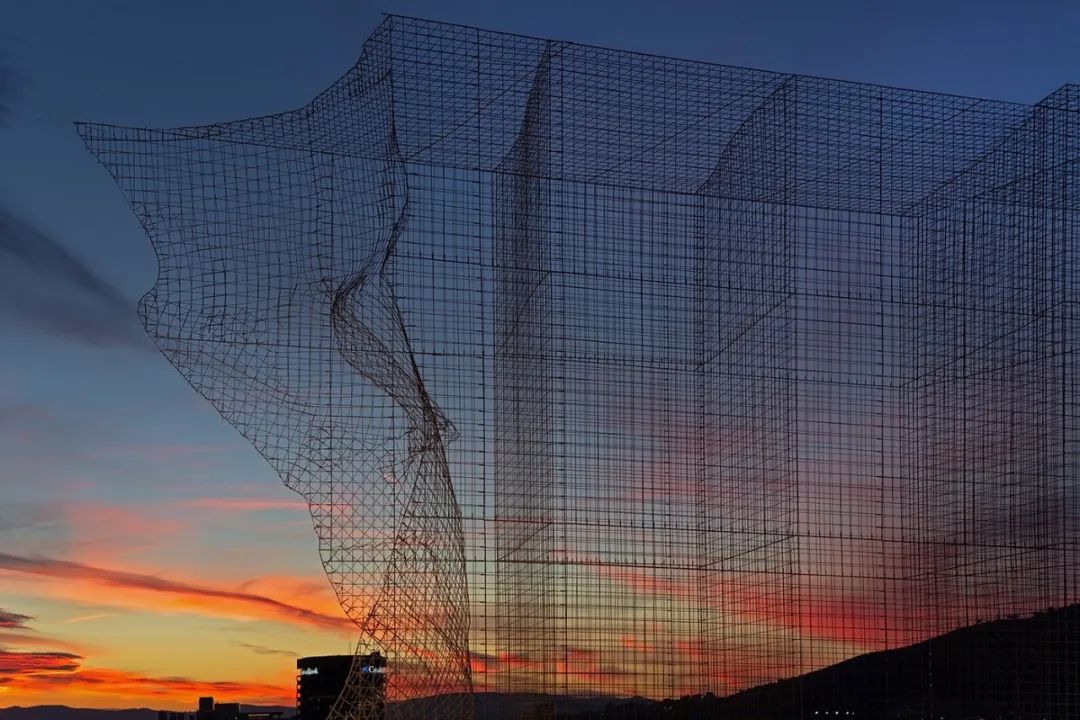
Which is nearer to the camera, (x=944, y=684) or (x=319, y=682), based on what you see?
(x=944, y=684)

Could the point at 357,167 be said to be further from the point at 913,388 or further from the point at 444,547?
the point at 913,388

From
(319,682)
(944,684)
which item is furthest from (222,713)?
(944,684)

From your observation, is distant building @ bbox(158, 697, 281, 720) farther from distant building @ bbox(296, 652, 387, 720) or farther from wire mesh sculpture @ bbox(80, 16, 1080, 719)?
wire mesh sculpture @ bbox(80, 16, 1080, 719)

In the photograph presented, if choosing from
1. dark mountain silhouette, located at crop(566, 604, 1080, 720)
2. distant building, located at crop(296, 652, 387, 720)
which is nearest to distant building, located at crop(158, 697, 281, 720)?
distant building, located at crop(296, 652, 387, 720)

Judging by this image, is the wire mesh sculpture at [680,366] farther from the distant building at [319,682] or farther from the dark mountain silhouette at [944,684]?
the distant building at [319,682]

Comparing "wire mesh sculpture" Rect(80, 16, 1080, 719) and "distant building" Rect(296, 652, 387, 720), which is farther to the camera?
"distant building" Rect(296, 652, 387, 720)

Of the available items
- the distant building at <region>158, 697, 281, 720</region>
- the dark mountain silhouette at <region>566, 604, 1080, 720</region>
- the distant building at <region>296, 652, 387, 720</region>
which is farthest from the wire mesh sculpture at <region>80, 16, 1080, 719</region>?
the distant building at <region>158, 697, 281, 720</region>

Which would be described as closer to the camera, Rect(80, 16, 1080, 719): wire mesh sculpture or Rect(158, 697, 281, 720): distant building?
Rect(80, 16, 1080, 719): wire mesh sculpture

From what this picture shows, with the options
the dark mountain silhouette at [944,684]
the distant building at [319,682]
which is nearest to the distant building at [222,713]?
the distant building at [319,682]

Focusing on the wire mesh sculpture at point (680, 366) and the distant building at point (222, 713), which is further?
the distant building at point (222, 713)

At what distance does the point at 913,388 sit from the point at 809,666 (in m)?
4.55

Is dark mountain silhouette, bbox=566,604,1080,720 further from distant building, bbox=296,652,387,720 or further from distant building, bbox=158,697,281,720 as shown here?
distant building, bbox=158,697,281,720

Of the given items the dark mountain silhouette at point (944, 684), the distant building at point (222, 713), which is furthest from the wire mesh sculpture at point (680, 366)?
the distant building at point (222, 713)

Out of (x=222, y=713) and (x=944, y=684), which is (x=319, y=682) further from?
(x=944, y=684)
